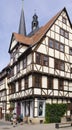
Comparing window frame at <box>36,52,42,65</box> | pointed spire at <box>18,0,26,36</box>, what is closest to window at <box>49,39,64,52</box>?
window frame at <box>36,52,42,65</box>

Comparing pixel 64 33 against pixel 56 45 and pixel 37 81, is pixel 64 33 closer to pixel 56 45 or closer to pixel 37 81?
pixel 56 45

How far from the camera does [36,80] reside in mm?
33406

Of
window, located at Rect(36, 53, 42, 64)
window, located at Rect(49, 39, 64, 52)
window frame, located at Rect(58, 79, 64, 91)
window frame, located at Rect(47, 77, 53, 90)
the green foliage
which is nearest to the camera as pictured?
the green foliage

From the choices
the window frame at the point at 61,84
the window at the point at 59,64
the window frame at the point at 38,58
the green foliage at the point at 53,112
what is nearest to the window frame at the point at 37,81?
the window frame at the point at 38,58

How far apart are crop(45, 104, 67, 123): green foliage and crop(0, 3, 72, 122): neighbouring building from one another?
620mm

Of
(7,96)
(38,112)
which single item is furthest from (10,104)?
(38,112)

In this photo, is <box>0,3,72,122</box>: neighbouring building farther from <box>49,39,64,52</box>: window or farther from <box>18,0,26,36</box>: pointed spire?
<box>18,0,26,36</box>: pointed spire

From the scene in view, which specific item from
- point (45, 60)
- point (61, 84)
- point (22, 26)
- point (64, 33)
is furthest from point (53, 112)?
point (22, 26)

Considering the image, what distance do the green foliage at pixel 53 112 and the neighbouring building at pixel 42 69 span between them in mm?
620

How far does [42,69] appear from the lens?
112 ft

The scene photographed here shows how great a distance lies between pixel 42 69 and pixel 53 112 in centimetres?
560

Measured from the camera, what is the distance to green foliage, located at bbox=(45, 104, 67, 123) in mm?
33594

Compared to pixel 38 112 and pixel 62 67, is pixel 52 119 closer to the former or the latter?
pixel 38 112

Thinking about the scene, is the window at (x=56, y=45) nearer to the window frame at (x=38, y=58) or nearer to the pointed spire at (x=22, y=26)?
the window frame at (x=38, y=58)
